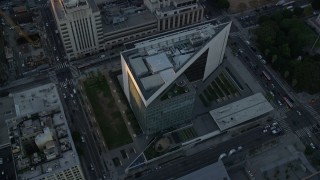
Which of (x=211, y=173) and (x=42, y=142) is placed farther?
(x=211, y=173)

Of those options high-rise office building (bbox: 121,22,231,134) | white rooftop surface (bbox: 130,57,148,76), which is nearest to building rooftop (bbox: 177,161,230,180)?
high-rise office building (bbox: 121,22,231,134)

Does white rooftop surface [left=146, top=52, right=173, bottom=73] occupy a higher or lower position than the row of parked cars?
higher

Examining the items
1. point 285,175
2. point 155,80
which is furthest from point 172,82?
point 285,175

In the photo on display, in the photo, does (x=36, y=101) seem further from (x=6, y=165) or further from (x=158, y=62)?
(x=158, y=62)

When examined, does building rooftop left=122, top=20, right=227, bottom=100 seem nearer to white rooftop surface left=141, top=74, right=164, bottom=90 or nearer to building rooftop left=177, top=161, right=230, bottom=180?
white rooftop surface left=141, top=74, right=164, bottom=90

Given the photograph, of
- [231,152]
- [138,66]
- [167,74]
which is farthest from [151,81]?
[231,152]

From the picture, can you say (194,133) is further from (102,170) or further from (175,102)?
(102,170)

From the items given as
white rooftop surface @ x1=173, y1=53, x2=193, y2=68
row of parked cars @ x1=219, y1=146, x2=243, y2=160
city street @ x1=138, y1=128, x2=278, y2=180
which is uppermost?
white rooftop surface @ x1=173, y1=53, x2=193, y2=68
